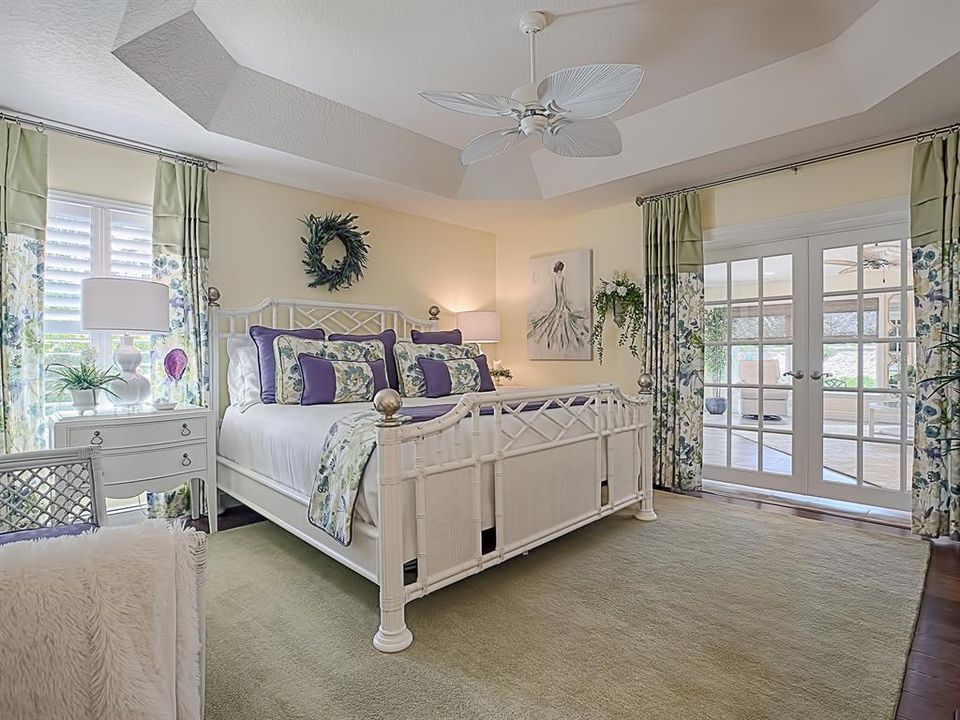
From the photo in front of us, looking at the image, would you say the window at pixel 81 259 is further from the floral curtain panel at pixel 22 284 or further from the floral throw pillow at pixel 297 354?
the floral throw pillow at pixel 297 354

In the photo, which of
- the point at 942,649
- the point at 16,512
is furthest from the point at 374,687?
the point at 942,649

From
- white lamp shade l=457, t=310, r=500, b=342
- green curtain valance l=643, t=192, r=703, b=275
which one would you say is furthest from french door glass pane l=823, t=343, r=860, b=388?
white lamp shade l=457, t=310, r=500, b=342

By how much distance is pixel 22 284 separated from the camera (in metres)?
2.88

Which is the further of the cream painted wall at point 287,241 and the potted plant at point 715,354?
the potted plant at point 715,354

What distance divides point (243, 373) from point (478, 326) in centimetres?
233

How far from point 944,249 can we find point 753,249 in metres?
1.24

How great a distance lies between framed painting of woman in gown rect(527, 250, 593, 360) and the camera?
507 centimetres

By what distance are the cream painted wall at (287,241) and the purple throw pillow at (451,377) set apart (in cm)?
118

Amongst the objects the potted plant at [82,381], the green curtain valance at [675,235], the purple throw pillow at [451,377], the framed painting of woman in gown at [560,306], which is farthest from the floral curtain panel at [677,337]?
the potted plant at [82,381]

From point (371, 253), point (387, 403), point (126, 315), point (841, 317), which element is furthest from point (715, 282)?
point (126, 315)

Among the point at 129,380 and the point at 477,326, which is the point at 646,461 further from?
the point at 129,380

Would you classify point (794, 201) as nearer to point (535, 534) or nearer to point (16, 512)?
point (535, 534)

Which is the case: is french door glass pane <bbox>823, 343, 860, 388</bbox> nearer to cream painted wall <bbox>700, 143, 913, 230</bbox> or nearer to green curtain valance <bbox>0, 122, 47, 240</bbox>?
cream painted wall <bbox>700, 143, 913, 230</bbox>

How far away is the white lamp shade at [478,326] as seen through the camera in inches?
206
